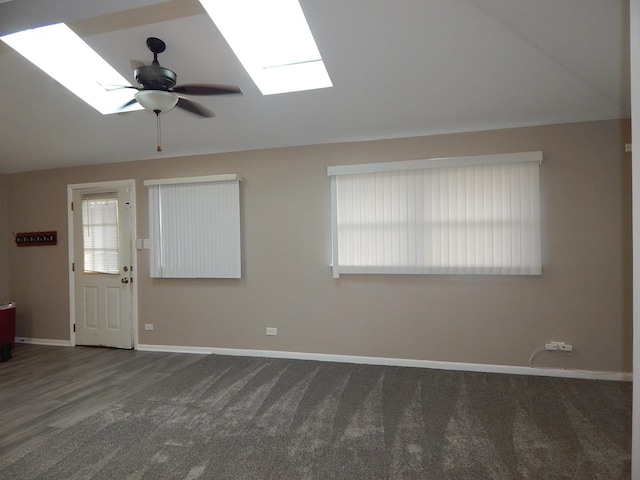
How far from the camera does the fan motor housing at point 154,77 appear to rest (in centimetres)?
228

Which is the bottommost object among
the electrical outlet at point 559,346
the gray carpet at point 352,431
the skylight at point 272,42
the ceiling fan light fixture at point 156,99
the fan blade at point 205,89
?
the gray carpet at point 352,431

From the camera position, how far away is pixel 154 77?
232 cm

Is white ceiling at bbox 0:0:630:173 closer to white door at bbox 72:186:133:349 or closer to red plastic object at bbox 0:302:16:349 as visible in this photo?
white door at bbox 72:186:133:349

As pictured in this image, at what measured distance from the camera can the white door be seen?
15.2ft

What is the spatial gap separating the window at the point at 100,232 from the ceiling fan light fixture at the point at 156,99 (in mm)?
2674

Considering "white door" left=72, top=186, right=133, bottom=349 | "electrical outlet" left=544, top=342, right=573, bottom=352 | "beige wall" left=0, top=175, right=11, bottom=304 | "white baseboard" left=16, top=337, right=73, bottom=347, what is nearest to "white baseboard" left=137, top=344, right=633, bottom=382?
"electrical outlet" left=544, top=342, right=573, bottom=352

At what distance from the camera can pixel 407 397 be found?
3.04 metres

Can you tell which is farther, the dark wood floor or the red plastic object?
the red plastic object

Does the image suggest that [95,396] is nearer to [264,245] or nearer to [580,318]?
[264,245]

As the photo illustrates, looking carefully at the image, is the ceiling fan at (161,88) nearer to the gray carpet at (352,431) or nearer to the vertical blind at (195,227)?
the vertical blind at (195,227)

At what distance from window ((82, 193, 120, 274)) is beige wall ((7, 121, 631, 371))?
1.06 ft

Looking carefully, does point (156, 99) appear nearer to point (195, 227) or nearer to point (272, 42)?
point (272, 42)

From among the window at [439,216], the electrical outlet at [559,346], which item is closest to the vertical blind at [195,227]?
the window at [439,216]

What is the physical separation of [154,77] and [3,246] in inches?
182
